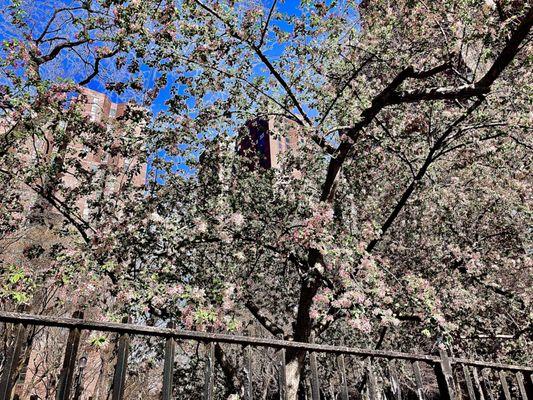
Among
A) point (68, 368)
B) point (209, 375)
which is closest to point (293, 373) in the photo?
point (209, 375)

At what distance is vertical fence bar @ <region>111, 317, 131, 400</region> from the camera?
1.94 m

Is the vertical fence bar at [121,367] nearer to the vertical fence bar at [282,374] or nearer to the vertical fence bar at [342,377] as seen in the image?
the vertical fence bar at [282,374]

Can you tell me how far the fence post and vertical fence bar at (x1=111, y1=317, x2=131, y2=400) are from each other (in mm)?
2474

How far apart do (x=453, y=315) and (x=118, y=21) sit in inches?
345

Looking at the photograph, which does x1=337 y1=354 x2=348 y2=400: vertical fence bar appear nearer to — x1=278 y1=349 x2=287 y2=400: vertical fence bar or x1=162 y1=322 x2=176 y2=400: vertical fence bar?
x1=278 y1=349 x2=287 y2=400: vertical fence bar

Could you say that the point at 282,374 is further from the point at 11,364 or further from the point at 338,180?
the point at 338,180

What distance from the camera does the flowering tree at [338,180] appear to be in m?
5.91

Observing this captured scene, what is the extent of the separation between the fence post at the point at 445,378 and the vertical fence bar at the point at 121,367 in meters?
2.47

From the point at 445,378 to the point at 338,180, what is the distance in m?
5.16

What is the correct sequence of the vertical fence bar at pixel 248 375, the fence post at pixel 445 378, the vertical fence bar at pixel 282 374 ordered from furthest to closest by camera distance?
the fence post at pixel 445 378
the vertical fence bar at pixel 282 374
the vertical fence bar at pixel 248 375

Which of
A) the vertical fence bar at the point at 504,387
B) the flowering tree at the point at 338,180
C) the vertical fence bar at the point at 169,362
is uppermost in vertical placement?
the flowering tree at the point at 338,180

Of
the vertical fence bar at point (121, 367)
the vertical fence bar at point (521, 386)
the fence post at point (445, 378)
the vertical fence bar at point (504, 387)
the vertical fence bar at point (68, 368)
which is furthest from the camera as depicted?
the vertical fence bar at point (521, 386)

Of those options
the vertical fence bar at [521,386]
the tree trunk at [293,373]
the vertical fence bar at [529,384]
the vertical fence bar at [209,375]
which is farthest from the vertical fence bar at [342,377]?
the tree trunk at [293,373]

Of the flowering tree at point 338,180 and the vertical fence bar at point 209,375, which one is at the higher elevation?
the flowering tree at point 338,180
